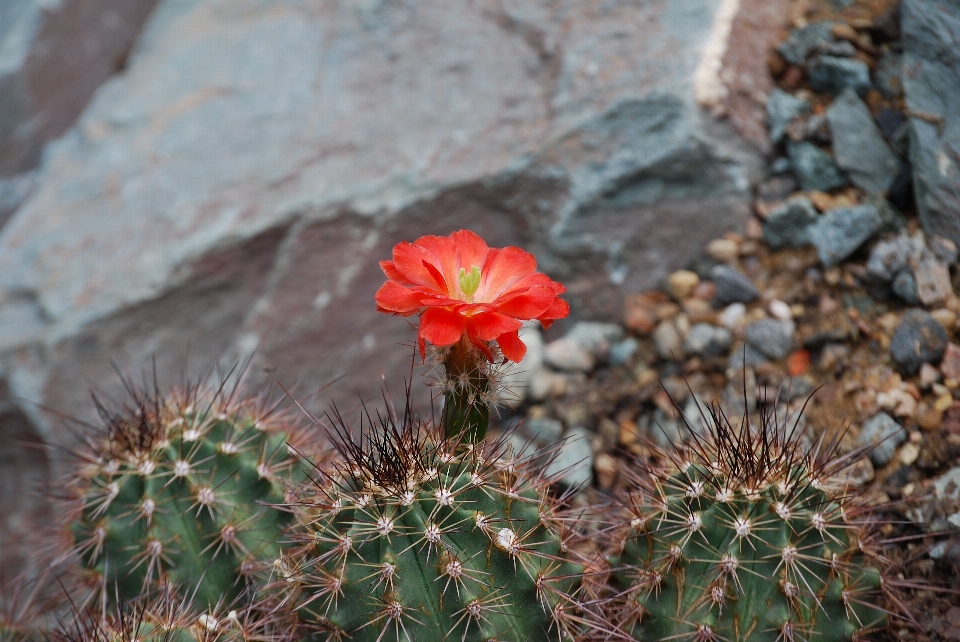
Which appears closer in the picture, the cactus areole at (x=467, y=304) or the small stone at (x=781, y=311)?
the cactus areole at (x=467, y=304)

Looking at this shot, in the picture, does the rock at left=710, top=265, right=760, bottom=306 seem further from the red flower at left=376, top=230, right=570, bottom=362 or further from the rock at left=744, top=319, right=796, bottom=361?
the red flower at left=376, top=230, right=570, bottom=362

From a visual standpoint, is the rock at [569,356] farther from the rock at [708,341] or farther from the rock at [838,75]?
the rock at [838,75]

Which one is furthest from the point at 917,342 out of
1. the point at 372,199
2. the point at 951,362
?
the point at 372,199

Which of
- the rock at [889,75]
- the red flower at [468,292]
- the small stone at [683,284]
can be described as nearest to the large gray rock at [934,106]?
the rock at [889,75]

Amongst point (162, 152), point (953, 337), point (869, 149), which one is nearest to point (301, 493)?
point (953, 337)

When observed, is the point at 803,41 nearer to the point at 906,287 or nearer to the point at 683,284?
the point at 683,284

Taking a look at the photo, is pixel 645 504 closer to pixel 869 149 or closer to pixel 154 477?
pixel 154 477

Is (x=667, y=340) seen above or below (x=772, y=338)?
below
